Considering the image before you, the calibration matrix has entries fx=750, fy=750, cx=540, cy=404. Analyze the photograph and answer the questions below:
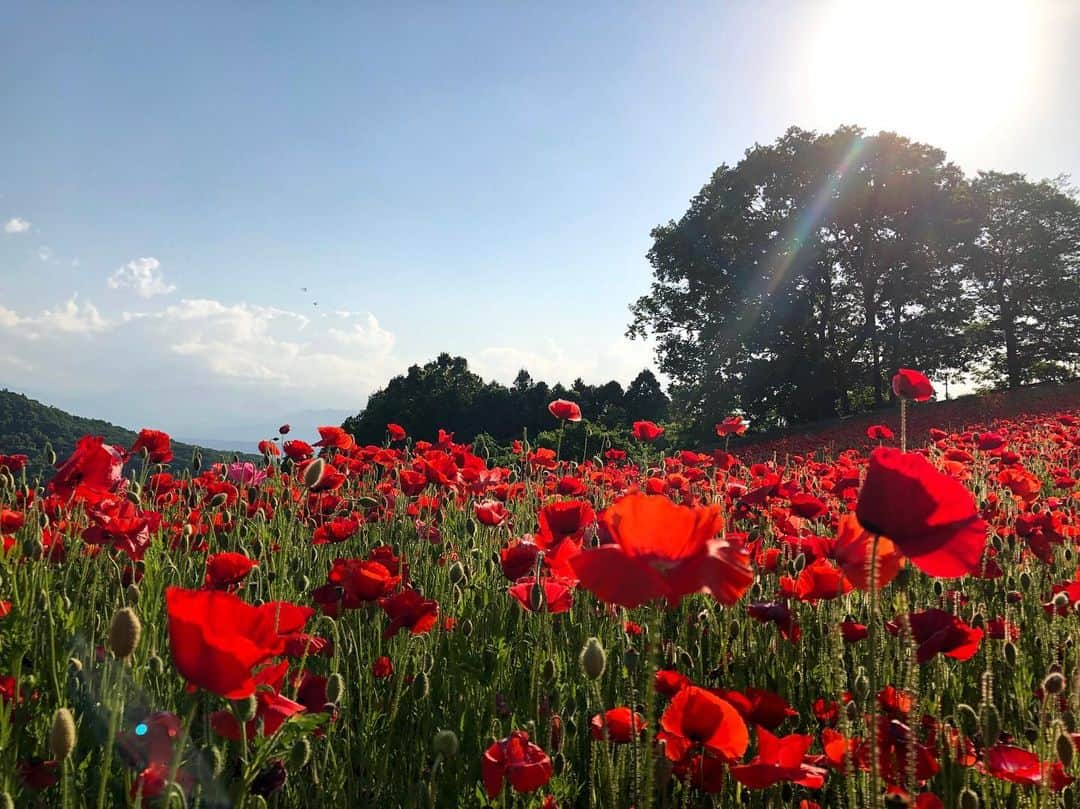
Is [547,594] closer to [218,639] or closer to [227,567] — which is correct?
[227,567]

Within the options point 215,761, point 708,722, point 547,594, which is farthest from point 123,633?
point 547,594

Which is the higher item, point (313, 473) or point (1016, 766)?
point (313, 473)

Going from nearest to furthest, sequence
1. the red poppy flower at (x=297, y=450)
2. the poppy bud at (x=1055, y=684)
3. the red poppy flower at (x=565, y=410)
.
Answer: the poppy bud at (x=1055, y=684), the red poppy flower at (x=297, y=450), the red poppy flower at (x=565, y=410)

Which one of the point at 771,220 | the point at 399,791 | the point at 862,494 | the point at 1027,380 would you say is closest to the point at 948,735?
the point at 862,494

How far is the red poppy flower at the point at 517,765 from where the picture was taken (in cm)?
130

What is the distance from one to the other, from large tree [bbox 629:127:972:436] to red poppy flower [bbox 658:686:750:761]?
20.7 m

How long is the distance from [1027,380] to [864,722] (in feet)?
106

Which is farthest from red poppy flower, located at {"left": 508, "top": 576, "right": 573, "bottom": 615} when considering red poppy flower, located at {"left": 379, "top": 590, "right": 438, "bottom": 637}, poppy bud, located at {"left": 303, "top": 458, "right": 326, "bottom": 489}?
poppy bud, located at {"left": 303, "top": 458, "right": 326, "bottom": 489}

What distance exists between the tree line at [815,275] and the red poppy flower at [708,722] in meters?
20.5

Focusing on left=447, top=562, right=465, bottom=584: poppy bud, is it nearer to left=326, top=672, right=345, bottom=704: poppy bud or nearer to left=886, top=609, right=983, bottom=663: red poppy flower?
left=326, top=672, right=345, bottom=704: poppy bud

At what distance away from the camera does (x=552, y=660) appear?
212 cm

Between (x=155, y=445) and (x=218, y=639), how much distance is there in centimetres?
233

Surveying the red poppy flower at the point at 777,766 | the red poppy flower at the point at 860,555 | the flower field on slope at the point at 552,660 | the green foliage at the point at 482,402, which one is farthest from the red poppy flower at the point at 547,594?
the green foliage at the point at 482,402

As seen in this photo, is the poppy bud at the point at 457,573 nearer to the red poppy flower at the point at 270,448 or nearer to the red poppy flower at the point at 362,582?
the red poppy flower at the point at 362,582
